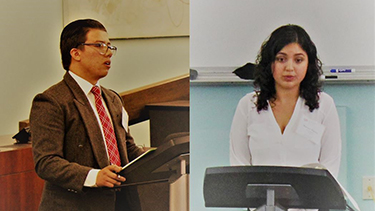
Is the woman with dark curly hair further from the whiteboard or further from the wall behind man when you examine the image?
→ the wall behind man

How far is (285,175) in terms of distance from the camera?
8.46 feet

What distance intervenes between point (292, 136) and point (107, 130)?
941mm

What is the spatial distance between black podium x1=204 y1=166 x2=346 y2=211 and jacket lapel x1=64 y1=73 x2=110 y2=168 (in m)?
0.55

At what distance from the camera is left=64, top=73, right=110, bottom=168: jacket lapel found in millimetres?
2447

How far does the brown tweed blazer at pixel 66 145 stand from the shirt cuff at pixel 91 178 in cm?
2

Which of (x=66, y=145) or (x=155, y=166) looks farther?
(x=155, y=166)

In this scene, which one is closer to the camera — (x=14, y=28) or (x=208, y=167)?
(x=14, y=28)

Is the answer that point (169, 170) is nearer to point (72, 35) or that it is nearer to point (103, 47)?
point (103, 47)

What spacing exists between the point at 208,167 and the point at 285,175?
1.39ft

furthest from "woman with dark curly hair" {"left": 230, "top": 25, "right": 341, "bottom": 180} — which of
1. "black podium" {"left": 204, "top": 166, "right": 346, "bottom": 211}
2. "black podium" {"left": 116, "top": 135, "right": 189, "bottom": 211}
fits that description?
"black podium" {"left": 116, "top": 135, "right": 189, "bottom": 211}

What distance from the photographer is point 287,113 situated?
274 cm

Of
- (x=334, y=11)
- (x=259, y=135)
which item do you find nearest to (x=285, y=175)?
(x=259, y=135)

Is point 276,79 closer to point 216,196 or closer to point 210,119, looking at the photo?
point 210,119

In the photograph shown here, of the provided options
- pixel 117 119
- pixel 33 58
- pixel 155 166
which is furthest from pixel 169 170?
pixel 33 58
